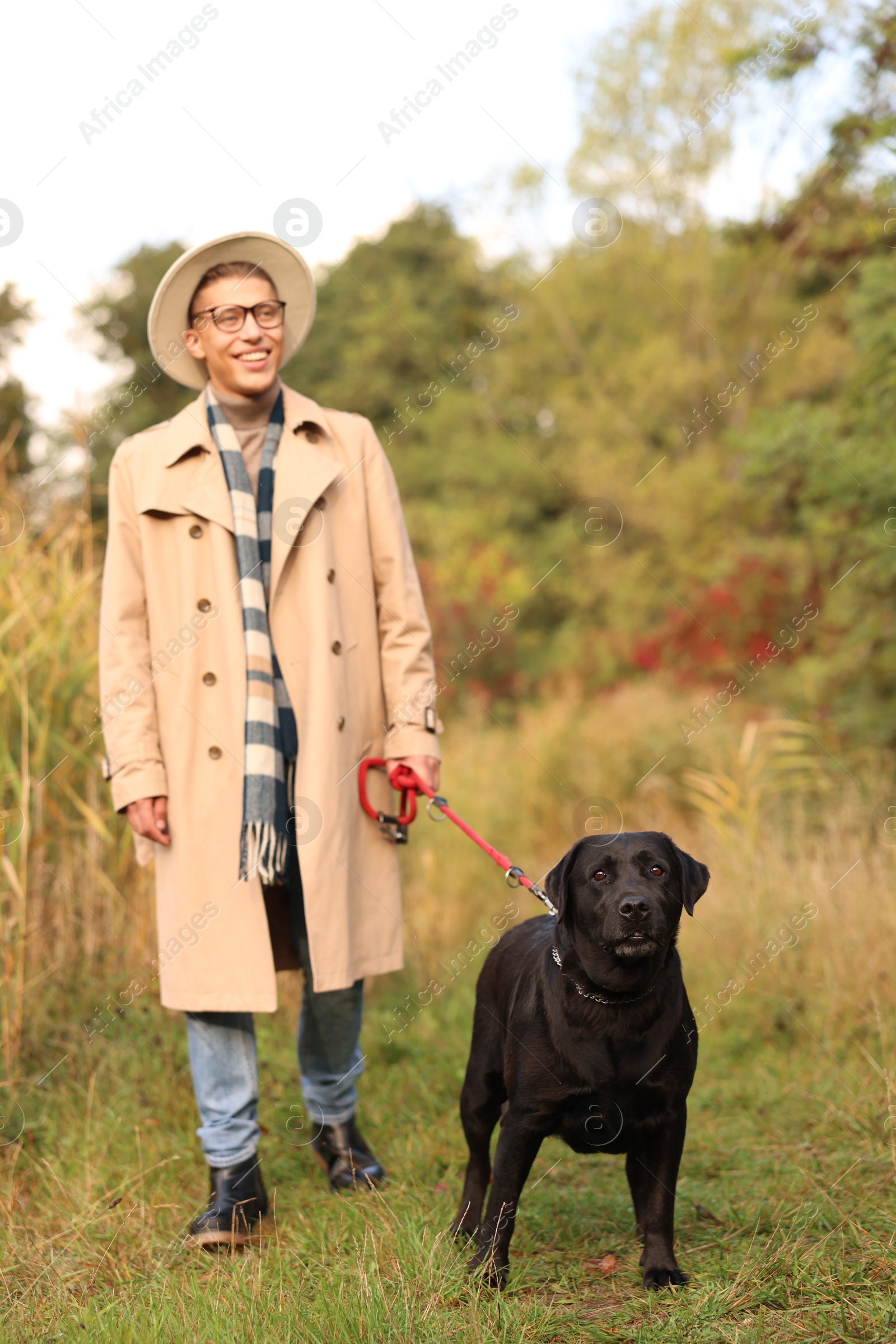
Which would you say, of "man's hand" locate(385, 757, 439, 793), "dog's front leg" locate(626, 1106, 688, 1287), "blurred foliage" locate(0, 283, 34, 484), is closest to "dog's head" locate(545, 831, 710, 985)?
"dog's front leg" locate(626, 1106, 688, 1287)

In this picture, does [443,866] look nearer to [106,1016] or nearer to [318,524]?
[106,1016]

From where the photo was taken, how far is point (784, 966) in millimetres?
4812

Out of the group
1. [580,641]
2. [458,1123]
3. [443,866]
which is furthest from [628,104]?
[458,1123]

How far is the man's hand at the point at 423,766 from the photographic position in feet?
11.4

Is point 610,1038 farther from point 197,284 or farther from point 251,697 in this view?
point 197,284

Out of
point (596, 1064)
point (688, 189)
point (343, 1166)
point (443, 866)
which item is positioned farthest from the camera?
point (688, 189)

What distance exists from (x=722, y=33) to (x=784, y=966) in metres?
16.3

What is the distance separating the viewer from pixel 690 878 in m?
2.67

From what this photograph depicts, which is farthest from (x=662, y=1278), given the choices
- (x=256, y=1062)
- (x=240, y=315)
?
(x=240, y=315)

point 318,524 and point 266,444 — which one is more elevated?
point 266,444

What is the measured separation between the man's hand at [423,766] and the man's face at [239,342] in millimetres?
1148

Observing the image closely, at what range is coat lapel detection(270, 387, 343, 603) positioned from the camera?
11.0ft

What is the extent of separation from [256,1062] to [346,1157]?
39cm

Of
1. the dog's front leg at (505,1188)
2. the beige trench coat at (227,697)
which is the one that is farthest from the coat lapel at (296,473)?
the dog's front leg at (505,1188)
